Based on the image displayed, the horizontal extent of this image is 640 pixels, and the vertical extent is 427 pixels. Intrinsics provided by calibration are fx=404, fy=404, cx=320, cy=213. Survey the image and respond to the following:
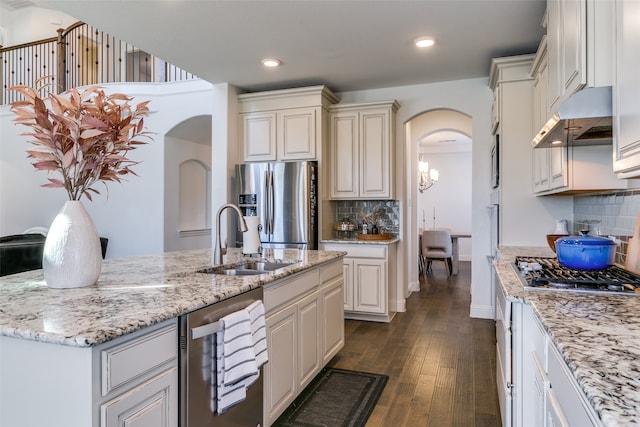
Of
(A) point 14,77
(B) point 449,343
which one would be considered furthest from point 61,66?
(B) point 449,343

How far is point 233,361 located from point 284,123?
3.44 metres

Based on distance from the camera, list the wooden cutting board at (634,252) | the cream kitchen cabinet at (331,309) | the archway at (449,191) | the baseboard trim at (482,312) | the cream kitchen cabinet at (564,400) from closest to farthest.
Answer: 1. the cream kitchen cabinet at (564,400)
2. the wooden cutting board at (634,252)
3. the cream kitchen cabinet at (331,309)
4. the baseboard trim at (482,312)
5. the archway at (449,191)

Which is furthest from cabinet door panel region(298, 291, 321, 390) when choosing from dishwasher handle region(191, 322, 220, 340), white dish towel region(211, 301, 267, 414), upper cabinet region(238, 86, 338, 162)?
upper cabinet region(238, 86, 338, 162)

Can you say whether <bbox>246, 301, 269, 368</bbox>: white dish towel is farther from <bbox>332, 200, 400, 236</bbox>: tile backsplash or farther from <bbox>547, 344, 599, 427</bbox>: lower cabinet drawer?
<bbox>332, 200, 400, 236</bbox>: tile backsplash

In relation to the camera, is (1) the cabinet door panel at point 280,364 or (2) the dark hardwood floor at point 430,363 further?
(2) the dark hardwood floor at point 430,363

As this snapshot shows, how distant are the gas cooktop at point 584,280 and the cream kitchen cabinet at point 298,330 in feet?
3.82

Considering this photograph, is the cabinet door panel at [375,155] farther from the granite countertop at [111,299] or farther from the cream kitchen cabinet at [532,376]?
the cream kitchen cabinet at [532,376]

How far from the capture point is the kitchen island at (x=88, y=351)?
3.49 feet

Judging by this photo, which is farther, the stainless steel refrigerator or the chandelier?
the chandelier

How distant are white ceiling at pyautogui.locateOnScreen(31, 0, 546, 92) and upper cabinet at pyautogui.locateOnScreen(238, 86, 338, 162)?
0.27 m

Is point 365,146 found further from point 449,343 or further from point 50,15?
point 50,15

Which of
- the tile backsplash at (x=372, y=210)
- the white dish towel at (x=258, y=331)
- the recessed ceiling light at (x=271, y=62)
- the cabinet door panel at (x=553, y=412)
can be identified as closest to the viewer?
the cabinet door panel at (x=553, y=412)

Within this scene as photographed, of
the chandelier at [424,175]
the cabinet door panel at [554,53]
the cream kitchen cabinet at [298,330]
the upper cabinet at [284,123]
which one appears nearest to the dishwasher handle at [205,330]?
the cream kitchen cabinet at [298,330]

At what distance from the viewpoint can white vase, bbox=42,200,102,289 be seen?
1.53 m
